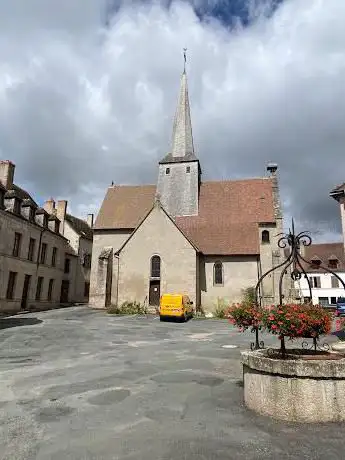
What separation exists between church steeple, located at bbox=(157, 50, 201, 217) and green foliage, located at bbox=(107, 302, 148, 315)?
341 inches

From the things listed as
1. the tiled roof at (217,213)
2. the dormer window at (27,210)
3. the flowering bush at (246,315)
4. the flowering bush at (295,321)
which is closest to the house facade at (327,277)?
the tiled roof at (217,213)

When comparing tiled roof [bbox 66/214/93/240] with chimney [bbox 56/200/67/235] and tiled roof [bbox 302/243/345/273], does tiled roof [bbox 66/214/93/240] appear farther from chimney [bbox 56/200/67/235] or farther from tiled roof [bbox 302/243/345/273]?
tiled roof [bbox 302/243/345/273]

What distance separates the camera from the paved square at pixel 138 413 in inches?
161

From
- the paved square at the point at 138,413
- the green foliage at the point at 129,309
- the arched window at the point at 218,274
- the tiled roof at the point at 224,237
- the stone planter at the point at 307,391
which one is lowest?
the paved square at the point at 138,413

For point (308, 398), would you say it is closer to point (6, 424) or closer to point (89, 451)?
point (89, 451)

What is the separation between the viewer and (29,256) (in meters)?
27.4

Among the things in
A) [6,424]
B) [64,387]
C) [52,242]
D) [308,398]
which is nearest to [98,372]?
[64,387]

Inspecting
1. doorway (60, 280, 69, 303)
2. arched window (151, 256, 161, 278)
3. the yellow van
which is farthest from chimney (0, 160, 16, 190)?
the yellow van

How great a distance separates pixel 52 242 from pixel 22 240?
5.19m

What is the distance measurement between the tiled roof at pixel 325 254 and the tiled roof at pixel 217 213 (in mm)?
18382

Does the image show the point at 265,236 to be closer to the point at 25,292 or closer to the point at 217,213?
the point at 217,213

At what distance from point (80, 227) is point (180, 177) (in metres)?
15.4

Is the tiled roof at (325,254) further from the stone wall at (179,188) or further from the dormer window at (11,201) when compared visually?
the dormer window at (11,201)

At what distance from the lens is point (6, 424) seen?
491cm
